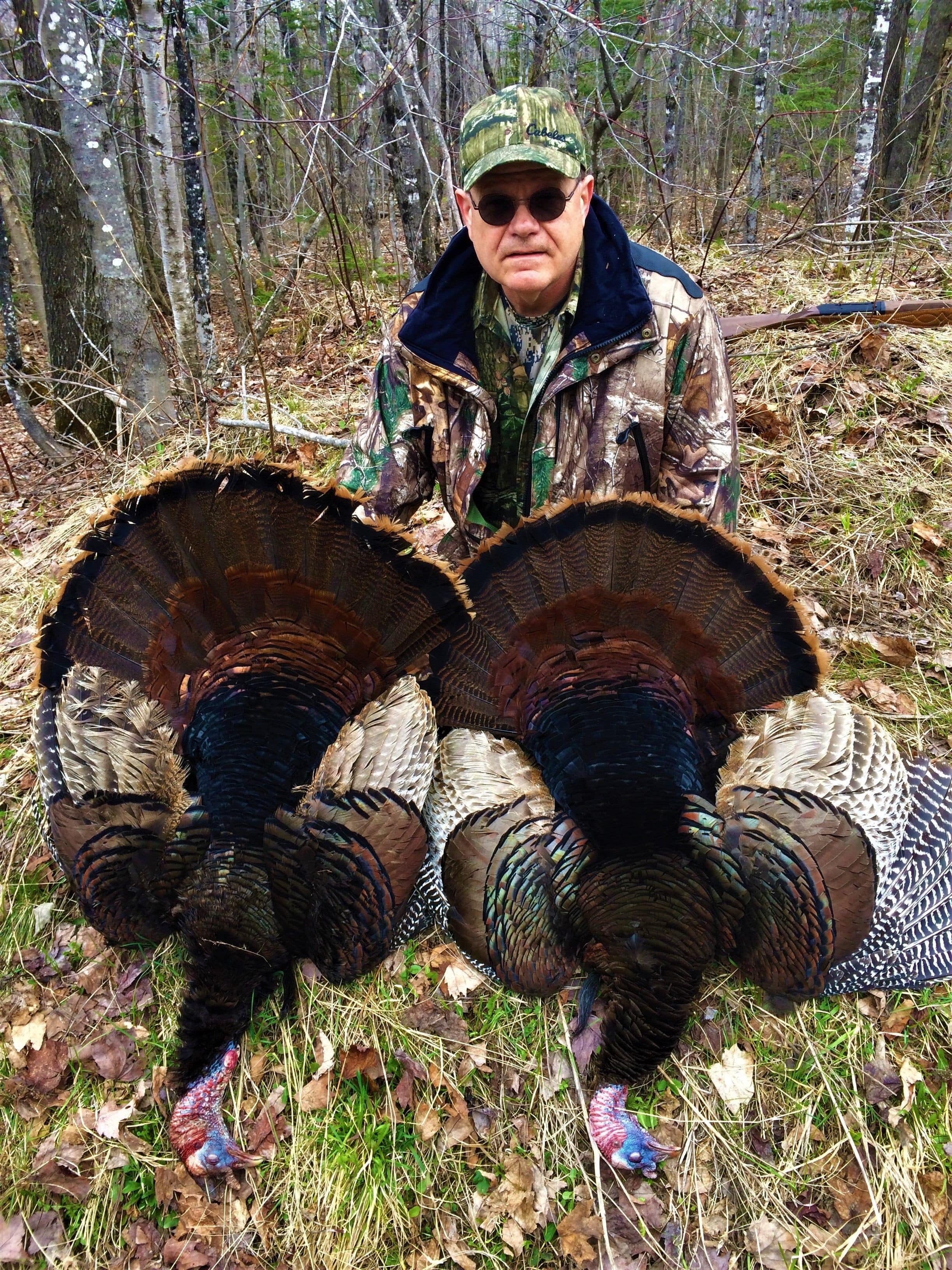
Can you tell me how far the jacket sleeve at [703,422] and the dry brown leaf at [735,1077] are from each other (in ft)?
5.79

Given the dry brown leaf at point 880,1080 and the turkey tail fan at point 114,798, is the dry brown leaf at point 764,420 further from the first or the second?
the turkey tail fan at point 114,798

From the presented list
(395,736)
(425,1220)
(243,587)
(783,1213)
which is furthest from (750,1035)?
(243,587)

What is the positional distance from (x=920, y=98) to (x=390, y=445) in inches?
391

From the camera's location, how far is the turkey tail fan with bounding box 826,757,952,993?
2.17 meters

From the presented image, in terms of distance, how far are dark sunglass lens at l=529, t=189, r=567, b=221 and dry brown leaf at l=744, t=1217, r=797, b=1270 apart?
3042 mm

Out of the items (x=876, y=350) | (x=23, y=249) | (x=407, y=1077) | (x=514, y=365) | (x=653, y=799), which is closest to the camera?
(x=653, y=799)

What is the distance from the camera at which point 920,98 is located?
9.08m

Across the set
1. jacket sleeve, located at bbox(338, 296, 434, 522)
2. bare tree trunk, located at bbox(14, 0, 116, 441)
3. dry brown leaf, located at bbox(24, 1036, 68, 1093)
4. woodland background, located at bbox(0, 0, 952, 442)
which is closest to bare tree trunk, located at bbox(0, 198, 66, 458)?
woodland background, located at bbox(0, 0, 952, 442)

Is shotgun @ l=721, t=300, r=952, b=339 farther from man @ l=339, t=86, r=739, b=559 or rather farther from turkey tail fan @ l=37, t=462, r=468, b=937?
turkey tail fan @ l=37, t=462, r=468, b=937

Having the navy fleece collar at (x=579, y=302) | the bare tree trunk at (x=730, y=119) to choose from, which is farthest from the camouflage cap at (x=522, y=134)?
the bare tree trunk at (x=730, y=119)

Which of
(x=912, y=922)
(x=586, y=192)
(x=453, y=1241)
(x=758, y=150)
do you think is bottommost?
(x=453, y=1241)

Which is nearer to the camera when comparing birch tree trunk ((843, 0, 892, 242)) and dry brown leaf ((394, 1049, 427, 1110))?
dry brown leaf ((394, 1049, 427, 1110))

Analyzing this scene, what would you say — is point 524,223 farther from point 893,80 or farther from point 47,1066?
point 893,80

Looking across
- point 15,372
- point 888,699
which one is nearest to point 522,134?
point 888,699
